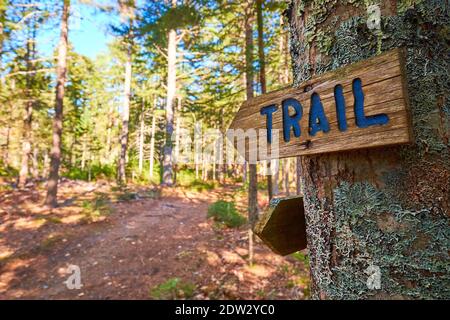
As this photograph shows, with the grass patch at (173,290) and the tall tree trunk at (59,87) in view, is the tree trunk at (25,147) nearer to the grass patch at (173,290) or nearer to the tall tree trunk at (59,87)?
the tall tree trunk at (59,87)

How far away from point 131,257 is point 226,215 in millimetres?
3569

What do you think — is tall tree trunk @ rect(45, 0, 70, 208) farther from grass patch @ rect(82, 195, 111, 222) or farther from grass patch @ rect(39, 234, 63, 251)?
A: grass patch @ rect(39, 234, 63, 251)

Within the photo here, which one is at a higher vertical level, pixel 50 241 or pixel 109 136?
pixel 109 136

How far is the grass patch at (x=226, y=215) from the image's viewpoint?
8.84 m

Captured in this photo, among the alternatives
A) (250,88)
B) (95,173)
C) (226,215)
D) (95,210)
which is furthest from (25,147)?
(250,88)

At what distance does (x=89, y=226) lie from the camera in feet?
28.7

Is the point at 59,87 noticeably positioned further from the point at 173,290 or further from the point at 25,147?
the point at 173,290

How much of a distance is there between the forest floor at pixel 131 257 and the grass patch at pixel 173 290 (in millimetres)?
18

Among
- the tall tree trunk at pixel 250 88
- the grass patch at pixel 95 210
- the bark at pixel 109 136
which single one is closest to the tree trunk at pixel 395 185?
the tall tree trunk at pixel 250 88

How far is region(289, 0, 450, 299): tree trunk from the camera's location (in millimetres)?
851

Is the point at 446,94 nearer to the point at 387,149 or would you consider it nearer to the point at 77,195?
the point at 387,149

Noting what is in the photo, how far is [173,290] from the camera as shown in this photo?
4.77m

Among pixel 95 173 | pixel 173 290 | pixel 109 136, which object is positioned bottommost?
pixel 173 290

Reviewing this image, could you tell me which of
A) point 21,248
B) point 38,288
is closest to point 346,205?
point 38,288
